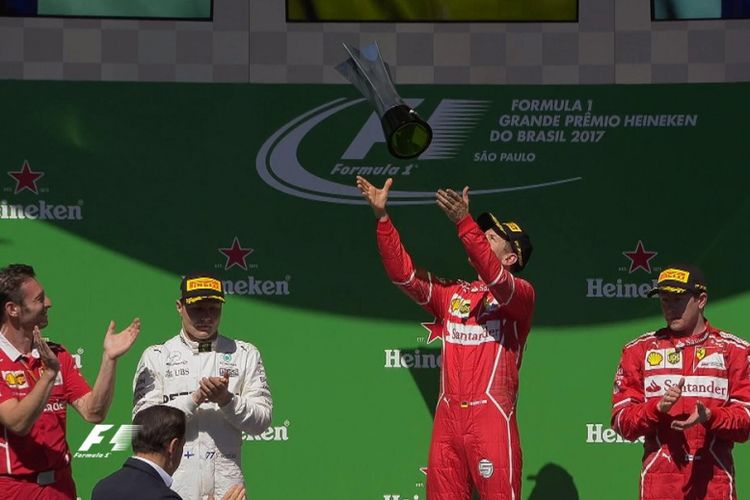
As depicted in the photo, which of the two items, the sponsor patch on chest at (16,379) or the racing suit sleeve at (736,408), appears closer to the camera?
the sponsor patch on chest at (16,379)

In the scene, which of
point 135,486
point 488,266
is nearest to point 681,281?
point 488,266

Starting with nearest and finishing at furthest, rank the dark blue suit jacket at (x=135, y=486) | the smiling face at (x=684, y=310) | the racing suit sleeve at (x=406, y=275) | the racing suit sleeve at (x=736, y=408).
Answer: the dark blue suit jacket at (x=135, y=486) < the racing suit sleeve at (x=736, y=408) < the smiling face at (x=684, y=310) < the racing suit sleeve at (x=406, y=275)

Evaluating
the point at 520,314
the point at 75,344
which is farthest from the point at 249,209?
the point at 520,314

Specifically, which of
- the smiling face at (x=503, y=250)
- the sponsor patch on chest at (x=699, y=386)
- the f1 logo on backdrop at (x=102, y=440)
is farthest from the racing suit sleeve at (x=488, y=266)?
the f1 logo on backdrop at (x=102, y=440)

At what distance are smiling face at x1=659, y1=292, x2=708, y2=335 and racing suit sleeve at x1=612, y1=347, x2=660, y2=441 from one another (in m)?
0.22

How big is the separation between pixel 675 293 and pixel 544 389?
3.80ft

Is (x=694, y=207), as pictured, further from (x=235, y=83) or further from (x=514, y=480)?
(x=235, y=83)

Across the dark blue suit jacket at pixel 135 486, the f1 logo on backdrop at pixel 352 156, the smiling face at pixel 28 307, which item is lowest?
the dark blue suit jacket at pixel 135 486

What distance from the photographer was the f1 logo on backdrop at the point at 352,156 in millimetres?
6809

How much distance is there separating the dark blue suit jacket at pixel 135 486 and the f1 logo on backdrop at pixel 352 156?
2788 mm

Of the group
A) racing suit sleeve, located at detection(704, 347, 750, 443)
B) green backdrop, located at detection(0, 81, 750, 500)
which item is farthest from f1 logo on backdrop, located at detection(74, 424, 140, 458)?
racing suit sleeve, located at detection(704, 347, 750, 443)

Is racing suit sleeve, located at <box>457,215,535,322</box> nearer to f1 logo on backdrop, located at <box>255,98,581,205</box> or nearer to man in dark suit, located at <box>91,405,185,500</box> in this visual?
f1 logo on backdrop, located at <box>255,98,581,205</box>

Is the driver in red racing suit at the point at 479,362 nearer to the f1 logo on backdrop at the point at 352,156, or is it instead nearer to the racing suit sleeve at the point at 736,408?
the f1 logo on backdrop at the point at 352,156

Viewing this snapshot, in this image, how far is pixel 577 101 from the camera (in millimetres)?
6836
